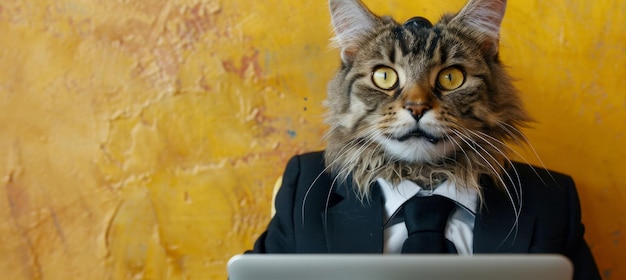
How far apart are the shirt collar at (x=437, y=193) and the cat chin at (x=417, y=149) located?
0.19ft

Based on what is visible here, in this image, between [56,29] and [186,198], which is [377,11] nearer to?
[186,198]

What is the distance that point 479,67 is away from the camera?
3.51ft

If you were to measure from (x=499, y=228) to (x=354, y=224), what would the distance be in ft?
0.98

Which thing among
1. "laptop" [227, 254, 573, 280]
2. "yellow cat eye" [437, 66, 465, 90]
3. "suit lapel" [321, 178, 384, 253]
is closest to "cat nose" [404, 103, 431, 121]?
"yellow cat eye" [437, 66, 465, 90]

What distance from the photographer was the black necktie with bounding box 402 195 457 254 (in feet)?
3.35

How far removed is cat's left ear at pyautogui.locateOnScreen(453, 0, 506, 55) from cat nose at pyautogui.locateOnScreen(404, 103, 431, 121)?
26 cm

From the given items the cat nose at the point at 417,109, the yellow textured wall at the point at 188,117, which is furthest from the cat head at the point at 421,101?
the yellow textured wall at the point at 188,117

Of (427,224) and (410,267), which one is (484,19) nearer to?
(427,224)

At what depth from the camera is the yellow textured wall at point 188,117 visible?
142 centimetres

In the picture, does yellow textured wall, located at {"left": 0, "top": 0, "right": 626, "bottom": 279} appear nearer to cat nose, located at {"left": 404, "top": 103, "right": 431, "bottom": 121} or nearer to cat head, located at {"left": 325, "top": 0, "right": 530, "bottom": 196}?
cat head, located at {"left": 325, "top": 0, "right": 530, "bottom": 196}

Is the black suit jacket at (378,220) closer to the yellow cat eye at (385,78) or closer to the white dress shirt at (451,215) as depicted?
the white dress shirt at (451,215)

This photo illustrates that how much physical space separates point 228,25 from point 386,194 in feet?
2.23

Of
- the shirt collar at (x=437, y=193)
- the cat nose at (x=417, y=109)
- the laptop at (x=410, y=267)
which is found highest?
the cat nose at (x=417, y=109)

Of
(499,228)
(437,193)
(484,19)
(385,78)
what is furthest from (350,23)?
(499,228)
